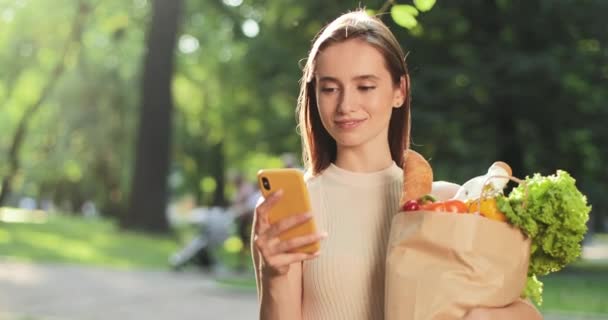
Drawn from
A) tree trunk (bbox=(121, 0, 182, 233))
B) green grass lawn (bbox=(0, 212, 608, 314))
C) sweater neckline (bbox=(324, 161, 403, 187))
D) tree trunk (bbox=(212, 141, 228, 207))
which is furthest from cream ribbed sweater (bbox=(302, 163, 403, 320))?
tree trunk (bbox=(212, 141, 228, 207))

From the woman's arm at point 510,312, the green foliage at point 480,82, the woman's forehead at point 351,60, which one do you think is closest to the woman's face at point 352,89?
the woman's forehead at point 351,60

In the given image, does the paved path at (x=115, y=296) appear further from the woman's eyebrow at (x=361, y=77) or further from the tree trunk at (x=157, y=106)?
the tree trunk at (x=157, y=106)

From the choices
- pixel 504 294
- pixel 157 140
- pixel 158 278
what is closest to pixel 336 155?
pixel 504 294

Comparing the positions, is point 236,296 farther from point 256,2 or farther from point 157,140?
point 157,140

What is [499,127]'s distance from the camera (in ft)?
60.8

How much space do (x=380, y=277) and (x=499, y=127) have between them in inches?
644

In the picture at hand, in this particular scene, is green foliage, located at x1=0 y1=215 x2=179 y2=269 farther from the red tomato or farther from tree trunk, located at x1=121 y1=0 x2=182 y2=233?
the red tomato

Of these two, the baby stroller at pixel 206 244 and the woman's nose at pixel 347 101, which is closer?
the woman's nose at pixel 347 101

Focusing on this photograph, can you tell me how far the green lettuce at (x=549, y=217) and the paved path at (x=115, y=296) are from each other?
8856 mm

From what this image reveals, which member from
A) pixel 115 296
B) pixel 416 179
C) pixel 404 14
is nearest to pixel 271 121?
pixel 115 296

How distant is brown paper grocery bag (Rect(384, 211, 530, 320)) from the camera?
2.23m

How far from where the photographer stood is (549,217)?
2223 millimetres

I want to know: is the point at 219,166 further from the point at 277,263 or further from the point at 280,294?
the point at 277,263

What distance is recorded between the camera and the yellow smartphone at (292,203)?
2221 millimetres
